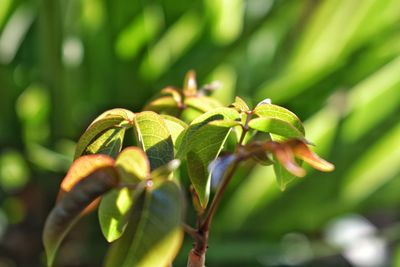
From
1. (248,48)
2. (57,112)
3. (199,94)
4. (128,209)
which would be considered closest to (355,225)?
(248,48)

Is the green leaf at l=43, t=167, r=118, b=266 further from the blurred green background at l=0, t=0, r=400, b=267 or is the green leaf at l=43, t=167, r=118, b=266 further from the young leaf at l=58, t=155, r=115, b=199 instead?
the blurred green background at l=0, t=0, r=400, b=267

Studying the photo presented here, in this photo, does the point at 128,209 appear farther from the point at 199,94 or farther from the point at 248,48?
the point at 248,48

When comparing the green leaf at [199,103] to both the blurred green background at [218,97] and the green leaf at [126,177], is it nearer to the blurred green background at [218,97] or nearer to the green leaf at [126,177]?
the green leaf at [126,177]

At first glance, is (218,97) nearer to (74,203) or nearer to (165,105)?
(165,105)

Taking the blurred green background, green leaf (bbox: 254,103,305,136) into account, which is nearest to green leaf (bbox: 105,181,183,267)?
green leaf (bbox: 254,103,305,136)

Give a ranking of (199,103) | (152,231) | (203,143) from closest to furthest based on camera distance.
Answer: (152,231)
(203,143)
(199,103)

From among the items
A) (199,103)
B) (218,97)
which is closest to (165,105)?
(199,103)
